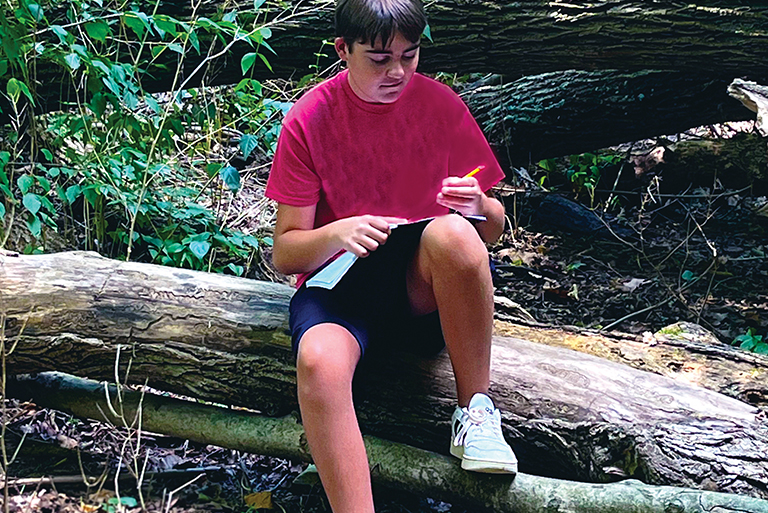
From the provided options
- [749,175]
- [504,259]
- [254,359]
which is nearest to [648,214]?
[749,175]

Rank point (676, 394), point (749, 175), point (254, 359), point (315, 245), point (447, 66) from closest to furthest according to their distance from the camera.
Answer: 1. point (315, 245)
2. point (676, 394)
3. point (254, 359)
4. point (447, 66)
5. point (749, 175)

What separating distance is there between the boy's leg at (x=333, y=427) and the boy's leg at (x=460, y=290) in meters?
0.33

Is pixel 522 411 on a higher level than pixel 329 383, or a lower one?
lower

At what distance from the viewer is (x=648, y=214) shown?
549 cm

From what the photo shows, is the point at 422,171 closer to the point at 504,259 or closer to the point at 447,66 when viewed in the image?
the point at 447,66

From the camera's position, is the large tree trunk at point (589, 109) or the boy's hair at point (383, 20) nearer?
the boy's hair at point (383, 20)

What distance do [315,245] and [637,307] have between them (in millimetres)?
2671

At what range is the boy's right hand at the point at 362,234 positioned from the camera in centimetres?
212

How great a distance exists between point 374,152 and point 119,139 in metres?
2.09

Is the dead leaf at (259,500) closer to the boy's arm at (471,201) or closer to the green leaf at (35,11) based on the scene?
the boy's arm at (471,201)

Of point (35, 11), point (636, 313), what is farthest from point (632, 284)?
point (35, 11)

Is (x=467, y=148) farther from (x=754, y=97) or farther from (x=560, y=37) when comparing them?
(x=754, y=97)

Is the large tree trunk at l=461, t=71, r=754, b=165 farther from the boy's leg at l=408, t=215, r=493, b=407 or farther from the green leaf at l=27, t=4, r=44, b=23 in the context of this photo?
the boy's leg at l=408, t=215, r=493, b=407

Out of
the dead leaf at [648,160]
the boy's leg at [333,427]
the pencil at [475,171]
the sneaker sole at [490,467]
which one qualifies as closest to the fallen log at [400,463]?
the sneaker sole at [490,467]
